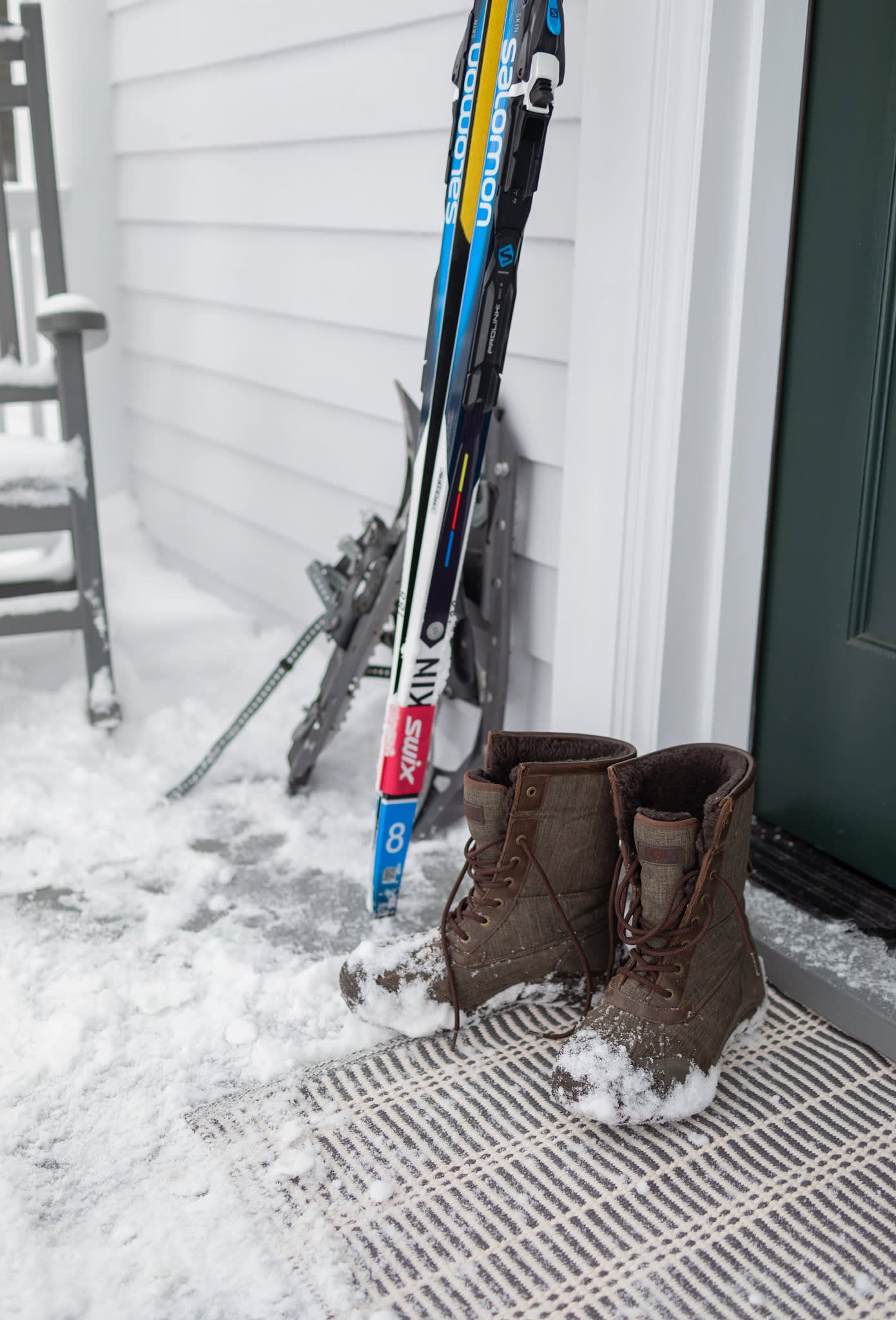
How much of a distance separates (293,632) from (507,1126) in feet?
5.06

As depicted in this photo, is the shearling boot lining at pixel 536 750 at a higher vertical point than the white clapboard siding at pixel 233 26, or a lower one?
lower

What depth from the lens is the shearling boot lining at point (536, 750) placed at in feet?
4.51

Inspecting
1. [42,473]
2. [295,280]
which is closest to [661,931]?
[42,473]

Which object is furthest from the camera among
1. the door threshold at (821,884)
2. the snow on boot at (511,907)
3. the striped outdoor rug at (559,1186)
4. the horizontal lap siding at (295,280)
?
the horizontal lap siding at (295,280)

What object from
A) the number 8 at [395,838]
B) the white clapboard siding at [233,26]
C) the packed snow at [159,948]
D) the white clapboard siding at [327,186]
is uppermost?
the white clapboard siding at [233,26]

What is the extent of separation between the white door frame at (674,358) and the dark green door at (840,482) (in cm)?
3

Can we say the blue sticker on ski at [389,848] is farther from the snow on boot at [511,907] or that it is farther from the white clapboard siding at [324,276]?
the white clapboard siding at [324,276]

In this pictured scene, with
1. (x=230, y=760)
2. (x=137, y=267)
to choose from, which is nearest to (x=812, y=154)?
(x=230, y=760)

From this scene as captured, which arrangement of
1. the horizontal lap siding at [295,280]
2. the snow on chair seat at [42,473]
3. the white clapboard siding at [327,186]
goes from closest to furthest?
1. the white clapboard siding at [327,186]
2. the horizontal lap siding at [295,280]
3. the snow on chair seat at [42,473]

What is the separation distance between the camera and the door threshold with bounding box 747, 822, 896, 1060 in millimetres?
1350

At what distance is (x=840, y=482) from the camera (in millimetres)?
1535

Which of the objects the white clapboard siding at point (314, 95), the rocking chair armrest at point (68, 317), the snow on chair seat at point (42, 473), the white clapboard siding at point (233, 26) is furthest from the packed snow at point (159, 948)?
the white clapboard siding at point (233, 26)

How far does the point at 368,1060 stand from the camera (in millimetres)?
1319

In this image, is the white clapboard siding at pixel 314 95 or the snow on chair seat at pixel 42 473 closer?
the white clapboard siding at pixel 314 95
